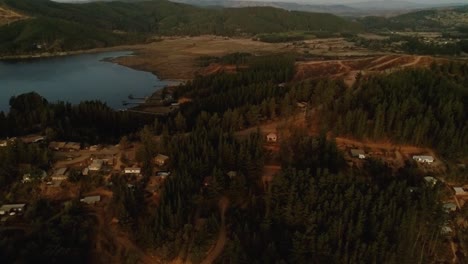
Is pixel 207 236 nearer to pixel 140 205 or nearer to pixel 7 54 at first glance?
pixel 140 205

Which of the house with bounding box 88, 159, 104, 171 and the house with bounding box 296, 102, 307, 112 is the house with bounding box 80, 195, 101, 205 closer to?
the house with bounding box 88, 159, 104, 171

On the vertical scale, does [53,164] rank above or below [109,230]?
above

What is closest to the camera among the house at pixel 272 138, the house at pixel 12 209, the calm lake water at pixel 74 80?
the house at pixel 12 209

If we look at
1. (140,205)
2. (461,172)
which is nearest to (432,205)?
(461,172)

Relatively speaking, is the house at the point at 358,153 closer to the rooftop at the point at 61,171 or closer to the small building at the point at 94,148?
the small building at the point at 94,148

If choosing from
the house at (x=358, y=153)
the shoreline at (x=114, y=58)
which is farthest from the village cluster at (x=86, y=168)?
the shoreline at (x=114, y=58)

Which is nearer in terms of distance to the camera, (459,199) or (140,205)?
(140,205)

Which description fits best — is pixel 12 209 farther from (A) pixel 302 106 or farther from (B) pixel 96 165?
(A) pixel 302 106
